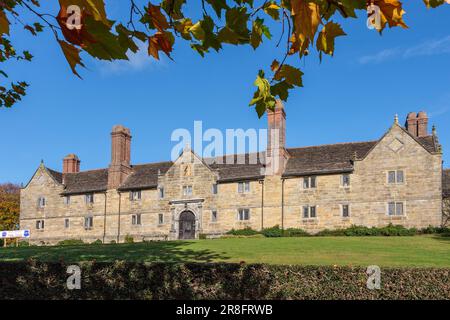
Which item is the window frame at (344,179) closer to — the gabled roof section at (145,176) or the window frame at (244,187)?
the window frame at (244,187)

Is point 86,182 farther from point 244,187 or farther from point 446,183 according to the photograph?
point 446,183

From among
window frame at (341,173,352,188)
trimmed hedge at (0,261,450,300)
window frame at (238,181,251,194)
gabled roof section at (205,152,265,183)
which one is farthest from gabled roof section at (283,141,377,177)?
trimmed hedge at (0,261,450,300)

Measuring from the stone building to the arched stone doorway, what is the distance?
0.29 ft

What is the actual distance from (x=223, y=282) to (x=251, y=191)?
26812mm

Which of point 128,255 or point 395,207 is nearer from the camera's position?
point 128,255

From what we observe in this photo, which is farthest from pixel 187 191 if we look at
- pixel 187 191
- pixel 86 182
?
pixel 86 182

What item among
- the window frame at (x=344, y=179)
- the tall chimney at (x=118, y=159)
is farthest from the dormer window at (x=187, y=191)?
the window frame at (x=344, y=179)

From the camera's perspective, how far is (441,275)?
10203mm

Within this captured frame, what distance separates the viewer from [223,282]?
35.2 ft

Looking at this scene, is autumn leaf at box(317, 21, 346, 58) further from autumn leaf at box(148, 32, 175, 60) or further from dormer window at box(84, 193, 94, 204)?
dormer window at box(84, 193, 94, 204)

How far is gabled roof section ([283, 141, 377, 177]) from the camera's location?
3543 centimetres
